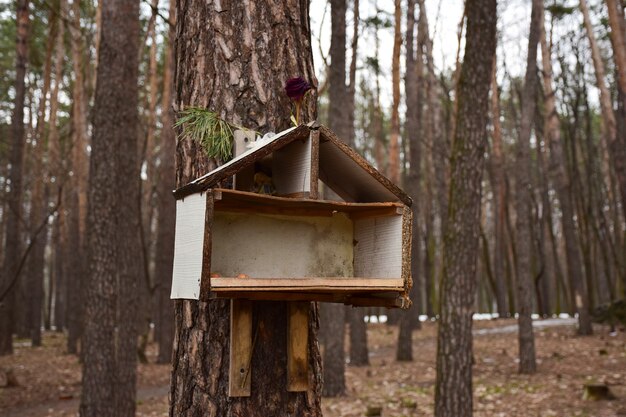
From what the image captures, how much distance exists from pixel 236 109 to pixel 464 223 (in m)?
4.14

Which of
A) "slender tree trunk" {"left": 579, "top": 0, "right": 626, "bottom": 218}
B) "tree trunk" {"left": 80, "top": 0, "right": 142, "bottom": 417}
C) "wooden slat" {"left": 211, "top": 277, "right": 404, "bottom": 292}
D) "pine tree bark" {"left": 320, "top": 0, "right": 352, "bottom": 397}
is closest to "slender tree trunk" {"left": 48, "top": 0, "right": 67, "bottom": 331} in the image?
"tree trunk" {"left": 80, "top": 0, "right": 142, "bottom": 417}

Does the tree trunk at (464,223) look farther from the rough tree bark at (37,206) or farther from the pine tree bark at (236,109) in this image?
the rough tree bark at (37,206)

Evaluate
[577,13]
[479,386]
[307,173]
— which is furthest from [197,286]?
[577,13]

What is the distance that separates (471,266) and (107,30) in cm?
524

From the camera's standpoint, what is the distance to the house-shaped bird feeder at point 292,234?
2262 millimetres

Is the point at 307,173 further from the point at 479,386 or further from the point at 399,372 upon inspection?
the point at 399,372

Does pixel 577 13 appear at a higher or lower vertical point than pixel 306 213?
higher

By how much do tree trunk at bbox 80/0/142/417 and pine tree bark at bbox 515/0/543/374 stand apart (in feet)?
21.3

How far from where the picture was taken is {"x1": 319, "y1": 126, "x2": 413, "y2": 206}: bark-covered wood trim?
2426 millimetres

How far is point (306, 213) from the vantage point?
8.90 ft

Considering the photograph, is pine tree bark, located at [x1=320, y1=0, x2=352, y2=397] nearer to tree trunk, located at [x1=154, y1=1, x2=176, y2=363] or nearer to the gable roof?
tree trunk, located at [x1=154, y1=1, x2=176, y2=363]

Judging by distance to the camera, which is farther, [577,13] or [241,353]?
[577,13]

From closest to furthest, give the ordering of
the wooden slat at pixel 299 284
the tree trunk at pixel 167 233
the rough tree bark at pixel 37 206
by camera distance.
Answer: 1. the wooden slat at pixel 299 284
2. the tree trunk at pixel 167 233
3. the rough tree bark at pixel 37 206

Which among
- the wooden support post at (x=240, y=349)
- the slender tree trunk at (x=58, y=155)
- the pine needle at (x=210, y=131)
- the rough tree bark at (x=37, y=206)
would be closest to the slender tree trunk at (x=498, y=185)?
the slender tree trunk at (x=58, y=155)
